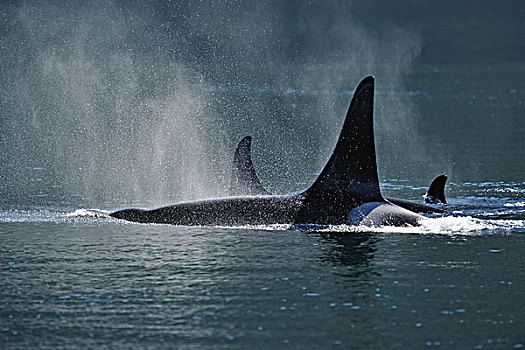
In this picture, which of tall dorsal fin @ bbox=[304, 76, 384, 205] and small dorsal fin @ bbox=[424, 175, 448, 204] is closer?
tall dorsal fin @ bbox=[304, 76, 384, 205]

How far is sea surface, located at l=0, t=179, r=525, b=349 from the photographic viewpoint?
11.1 meters

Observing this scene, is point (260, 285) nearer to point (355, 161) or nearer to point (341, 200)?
point (341, 200)

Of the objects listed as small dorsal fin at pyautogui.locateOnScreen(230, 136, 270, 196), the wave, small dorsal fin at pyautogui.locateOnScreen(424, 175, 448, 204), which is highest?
small dorsal fin at pyautogui.locateOnScreen(230, 136, 270, 196)

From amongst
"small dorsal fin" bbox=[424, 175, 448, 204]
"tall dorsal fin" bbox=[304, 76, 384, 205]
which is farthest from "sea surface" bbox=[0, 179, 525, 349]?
"small dorsal fin" bbox=[424, 175, 448, 204]

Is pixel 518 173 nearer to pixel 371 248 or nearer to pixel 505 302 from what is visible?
pixel 371 248

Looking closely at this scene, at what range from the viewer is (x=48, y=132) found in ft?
186

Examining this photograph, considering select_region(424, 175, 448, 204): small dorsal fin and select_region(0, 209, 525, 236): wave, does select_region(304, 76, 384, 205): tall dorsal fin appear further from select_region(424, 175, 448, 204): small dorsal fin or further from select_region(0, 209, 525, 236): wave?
select_region(424, 175, 448, 204): small dorsal fin

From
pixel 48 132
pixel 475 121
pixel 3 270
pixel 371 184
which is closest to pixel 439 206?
pixel 371 184

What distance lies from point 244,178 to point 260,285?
827cm

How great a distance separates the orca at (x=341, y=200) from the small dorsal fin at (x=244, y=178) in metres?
2.22

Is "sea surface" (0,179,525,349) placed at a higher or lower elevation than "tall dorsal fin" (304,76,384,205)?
lower

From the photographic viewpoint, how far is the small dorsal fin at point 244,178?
21.8m

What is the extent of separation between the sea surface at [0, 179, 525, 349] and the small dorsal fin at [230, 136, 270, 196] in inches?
117

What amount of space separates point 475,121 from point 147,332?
7405cm
